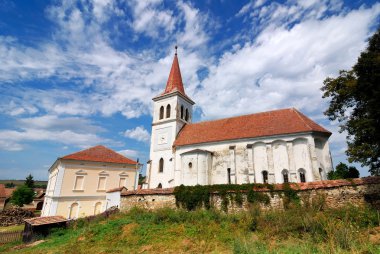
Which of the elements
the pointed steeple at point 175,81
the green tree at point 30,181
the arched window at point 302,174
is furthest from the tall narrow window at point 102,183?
the green tree at point 30,181

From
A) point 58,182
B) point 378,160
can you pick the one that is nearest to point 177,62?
point 58,182

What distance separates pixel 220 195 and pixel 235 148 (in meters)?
9.90

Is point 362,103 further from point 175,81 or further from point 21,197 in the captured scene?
point 21,197

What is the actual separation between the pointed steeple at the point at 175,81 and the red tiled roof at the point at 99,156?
1182cm

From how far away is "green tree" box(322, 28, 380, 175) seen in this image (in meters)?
11.5

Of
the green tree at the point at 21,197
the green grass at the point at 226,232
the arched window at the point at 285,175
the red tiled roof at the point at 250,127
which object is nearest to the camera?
the green grass at the point at 226,232

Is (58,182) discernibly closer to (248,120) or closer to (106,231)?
(106,231)

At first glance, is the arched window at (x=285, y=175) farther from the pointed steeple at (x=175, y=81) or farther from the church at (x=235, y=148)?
the pointed steeple at (x=175, y=81)

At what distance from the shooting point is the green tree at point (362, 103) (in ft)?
37.9

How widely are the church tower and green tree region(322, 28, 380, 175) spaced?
17670 mm

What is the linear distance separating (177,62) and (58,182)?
24.4 m

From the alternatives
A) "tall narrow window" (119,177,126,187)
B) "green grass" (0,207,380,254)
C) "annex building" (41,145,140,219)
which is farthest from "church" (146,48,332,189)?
"green grass" (0,207,380,254)

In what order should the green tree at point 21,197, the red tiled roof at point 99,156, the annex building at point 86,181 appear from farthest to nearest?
the green tree at point 21,197, the red tiled roof at point 99,156, the annex building at point 86,181

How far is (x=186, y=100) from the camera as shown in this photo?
32.6 meters
